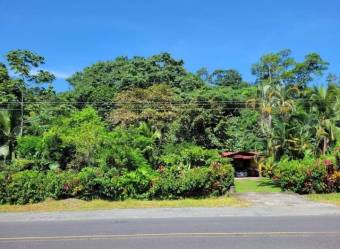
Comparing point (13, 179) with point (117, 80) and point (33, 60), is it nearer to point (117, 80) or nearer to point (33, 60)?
point (33, 60)

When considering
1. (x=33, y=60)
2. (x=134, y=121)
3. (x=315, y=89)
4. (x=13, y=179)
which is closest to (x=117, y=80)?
(x=134, y=121)

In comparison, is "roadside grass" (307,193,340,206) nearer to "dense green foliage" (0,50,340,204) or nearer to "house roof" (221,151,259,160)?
"dense green foliage" (0,50,340,204)

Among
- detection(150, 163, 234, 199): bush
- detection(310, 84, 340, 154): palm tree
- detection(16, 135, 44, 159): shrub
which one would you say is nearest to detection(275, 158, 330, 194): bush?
detection(150, 163, 234, 199): bush

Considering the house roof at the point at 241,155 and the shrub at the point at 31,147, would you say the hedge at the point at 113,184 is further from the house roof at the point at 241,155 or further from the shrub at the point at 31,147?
the house roof at the point at 241,155

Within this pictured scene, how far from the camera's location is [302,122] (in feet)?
108

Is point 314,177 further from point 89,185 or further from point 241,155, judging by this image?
point 241,155

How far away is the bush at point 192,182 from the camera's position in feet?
70.7

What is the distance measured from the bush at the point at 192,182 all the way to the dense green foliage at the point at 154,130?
5 cm

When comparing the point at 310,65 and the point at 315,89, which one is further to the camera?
the point at 310,65

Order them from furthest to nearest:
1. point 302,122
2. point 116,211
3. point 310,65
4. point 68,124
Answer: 1. point 310,65
2. point 302,122
3. point 68,124
4. point 116,211

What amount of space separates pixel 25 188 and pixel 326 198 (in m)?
13.6

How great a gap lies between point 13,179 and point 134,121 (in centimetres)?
2156

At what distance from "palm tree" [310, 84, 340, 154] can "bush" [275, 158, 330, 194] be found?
865 cm

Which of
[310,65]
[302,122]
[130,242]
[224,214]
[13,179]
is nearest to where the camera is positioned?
[130,242]
